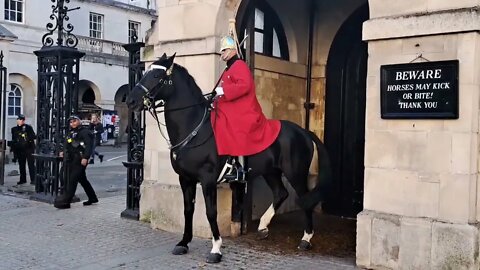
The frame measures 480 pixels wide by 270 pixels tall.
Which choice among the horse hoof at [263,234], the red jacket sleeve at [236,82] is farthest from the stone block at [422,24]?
the horse hoof at [263,234]

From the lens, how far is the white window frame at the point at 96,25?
31227mm

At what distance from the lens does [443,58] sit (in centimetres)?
544

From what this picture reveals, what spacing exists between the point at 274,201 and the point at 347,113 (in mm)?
2704

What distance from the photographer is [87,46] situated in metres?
30.0

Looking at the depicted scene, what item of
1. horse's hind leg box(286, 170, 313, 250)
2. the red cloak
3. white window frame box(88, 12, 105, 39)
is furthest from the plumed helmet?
white window frame box(88, 12, 105, 39)

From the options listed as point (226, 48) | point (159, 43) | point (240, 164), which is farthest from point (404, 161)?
point (159, 43)

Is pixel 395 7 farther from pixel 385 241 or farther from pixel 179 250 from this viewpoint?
pixel 179 250

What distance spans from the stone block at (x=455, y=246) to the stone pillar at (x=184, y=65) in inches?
120

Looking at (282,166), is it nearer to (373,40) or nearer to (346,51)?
(373,40)

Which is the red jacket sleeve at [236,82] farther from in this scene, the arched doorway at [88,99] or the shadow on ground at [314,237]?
the arched doorway at [88,99]

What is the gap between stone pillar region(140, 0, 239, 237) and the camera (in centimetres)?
755

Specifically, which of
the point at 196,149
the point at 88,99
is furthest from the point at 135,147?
the point at 88,99

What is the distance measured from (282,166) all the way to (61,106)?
19.2 ft

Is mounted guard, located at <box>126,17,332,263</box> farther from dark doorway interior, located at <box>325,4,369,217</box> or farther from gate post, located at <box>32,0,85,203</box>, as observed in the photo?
gate post, located at <box>32,0,85,203</box>
